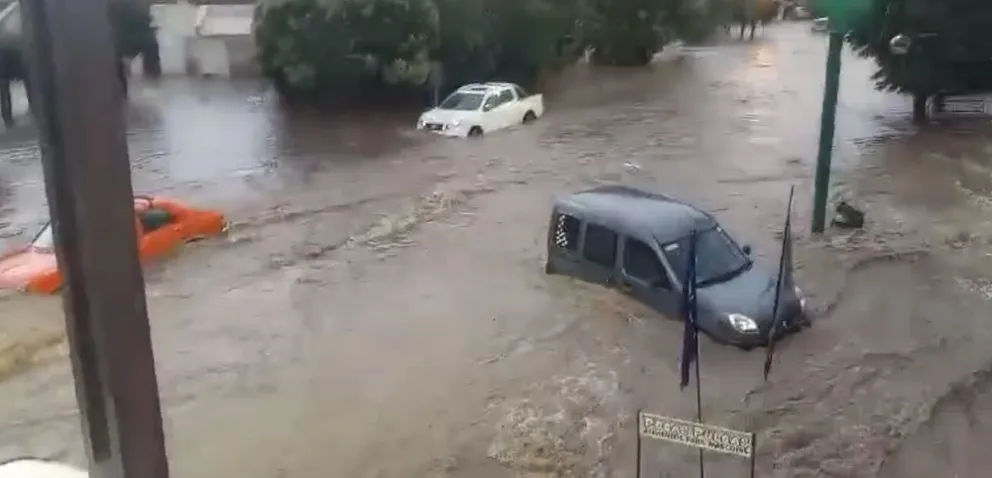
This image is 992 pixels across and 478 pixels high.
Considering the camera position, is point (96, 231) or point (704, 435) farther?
point (704, 435)

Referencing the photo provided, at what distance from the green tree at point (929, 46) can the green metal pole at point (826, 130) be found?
0.81m

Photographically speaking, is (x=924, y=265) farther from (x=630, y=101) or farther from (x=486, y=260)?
(x=630, y=101)

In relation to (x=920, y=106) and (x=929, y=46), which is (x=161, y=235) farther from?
(x=920, y=106)

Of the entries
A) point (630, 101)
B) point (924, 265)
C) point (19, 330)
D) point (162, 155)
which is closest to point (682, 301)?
point (924, 265)

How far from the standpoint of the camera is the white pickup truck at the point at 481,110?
4121 mm

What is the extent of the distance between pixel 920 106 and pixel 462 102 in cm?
184

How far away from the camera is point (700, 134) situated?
3.99 metres

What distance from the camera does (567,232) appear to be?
7.72ft

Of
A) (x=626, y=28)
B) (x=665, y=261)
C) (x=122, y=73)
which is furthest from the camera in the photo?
(x=626, y=28)

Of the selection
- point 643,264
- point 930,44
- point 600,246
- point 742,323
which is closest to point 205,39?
point 600,246

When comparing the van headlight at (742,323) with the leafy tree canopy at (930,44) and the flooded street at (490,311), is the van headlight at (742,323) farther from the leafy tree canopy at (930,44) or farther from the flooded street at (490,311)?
the leafy tree canopy at (930,44)

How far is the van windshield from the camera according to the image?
2135mm

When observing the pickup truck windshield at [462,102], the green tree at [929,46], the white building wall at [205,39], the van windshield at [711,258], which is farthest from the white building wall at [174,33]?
the green tree at [929,46]

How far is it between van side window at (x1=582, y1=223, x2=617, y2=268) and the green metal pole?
2.79ft
